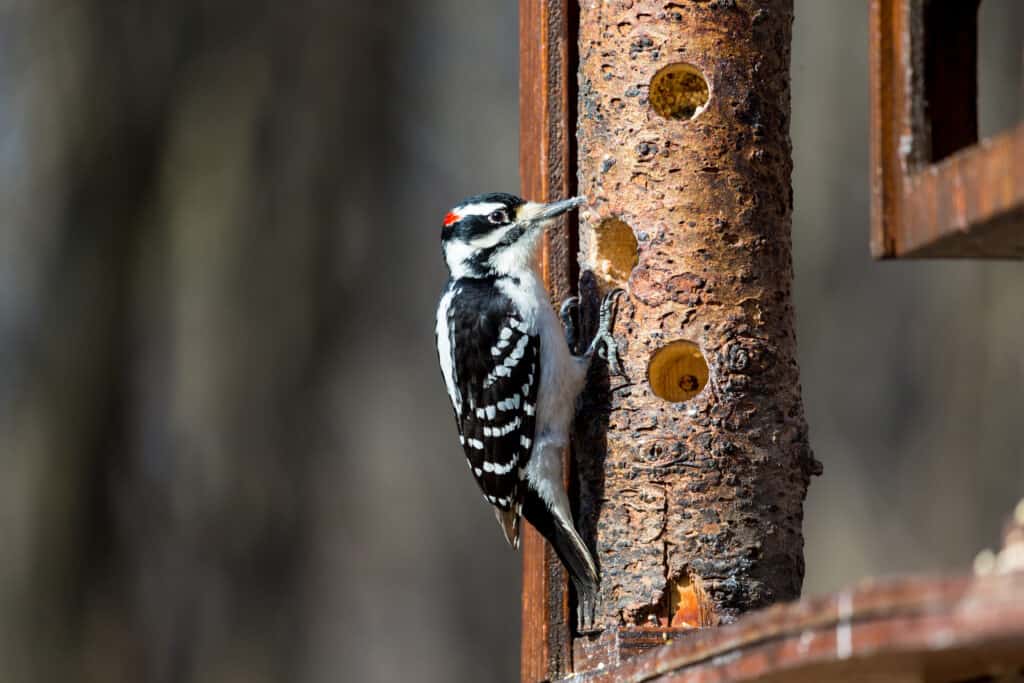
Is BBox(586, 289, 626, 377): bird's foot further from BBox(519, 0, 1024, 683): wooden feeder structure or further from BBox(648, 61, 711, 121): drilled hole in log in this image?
BBox(648, 61, 711, 121): drilled hole in log

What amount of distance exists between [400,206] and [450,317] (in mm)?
4962

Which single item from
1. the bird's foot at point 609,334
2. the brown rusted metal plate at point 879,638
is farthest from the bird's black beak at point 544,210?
the brown rusted metal plate at point 879,638

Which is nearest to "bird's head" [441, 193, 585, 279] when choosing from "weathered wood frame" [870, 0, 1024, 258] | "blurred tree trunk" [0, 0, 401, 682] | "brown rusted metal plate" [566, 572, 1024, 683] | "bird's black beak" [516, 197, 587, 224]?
"bird's black beak" [516, 197, 587, 224]

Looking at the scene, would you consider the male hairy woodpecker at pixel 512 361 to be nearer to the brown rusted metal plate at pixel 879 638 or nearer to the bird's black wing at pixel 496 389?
the bird's black wing at pixel 496 389

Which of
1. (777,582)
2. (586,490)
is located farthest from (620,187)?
(777,582)

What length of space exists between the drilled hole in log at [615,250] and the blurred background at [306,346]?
5084 millimetres

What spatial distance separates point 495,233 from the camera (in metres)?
5.08

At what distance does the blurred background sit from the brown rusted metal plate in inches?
274

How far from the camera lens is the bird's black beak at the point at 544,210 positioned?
182 inches

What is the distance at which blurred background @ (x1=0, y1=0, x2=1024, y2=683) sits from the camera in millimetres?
9141

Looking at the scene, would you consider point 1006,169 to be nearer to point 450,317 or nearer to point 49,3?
point 450,317

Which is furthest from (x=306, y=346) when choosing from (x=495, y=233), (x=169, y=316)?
(x=495, y=233)

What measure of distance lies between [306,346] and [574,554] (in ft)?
18.2

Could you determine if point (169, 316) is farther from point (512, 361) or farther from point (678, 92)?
point (678, 92)
